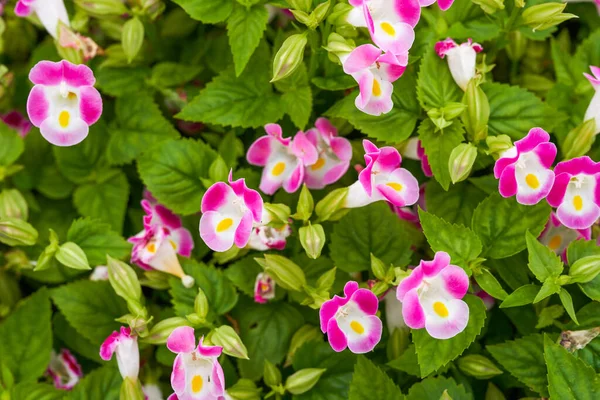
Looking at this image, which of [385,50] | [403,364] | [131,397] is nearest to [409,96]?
[385,50]

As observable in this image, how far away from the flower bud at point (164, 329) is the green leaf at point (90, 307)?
0.47 feet

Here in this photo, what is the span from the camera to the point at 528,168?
3.47ft

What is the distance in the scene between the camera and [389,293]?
118cm

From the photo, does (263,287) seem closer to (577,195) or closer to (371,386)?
(371,386)

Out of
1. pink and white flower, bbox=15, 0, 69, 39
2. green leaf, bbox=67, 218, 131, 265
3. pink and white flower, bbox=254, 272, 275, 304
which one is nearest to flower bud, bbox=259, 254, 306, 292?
pink and white flower, bbox=254, 272, 275, 304

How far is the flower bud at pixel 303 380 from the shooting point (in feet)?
3.64

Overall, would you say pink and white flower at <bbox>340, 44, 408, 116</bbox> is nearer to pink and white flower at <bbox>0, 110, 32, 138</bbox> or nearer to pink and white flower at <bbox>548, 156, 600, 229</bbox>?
pink and white flower at <bbox>548, 156, 600, 229</bbox>

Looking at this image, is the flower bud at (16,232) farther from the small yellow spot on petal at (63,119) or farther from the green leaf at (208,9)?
the green leaf at (208,9)

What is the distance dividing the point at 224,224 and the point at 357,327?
0.25 m

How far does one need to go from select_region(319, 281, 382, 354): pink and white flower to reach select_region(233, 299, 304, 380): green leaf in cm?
16

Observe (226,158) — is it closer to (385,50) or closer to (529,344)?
(385,50)

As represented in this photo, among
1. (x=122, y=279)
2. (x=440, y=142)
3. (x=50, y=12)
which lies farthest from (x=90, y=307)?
(x=440, y=142)

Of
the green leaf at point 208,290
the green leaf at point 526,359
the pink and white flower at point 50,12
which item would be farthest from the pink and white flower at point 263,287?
the pink and white flower at point 50,12

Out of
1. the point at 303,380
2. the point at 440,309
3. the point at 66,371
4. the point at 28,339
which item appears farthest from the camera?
the point at 66,371
